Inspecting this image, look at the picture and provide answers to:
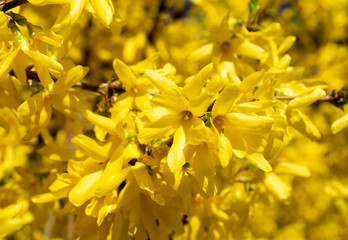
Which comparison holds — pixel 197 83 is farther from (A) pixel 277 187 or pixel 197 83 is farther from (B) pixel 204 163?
(A) pixel 277 187

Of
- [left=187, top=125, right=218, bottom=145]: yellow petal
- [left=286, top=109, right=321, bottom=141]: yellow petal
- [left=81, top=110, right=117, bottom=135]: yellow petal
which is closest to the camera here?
[left=187, top=125, right=218, bottom=145]: yellow petal

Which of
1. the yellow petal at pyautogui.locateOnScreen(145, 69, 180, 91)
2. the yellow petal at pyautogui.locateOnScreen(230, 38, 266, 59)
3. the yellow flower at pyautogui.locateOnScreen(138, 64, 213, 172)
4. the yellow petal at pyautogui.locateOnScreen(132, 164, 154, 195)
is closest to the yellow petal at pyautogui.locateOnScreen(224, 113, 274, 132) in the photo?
the yellow flower at pyautogui.locateOnScreen(138, 64, 213, 172)

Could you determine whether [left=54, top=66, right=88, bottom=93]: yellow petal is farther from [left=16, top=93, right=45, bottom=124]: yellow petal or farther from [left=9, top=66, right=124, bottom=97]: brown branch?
[left=9, top=66, right=124, bottom=97]: brown branch

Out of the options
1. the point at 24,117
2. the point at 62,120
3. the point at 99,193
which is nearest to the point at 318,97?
the point at 99,193

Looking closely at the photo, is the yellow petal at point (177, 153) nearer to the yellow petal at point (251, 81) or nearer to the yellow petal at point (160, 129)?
the yellow petal at point (160, 129)

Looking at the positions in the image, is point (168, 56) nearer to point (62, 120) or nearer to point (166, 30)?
point (166, 30)
